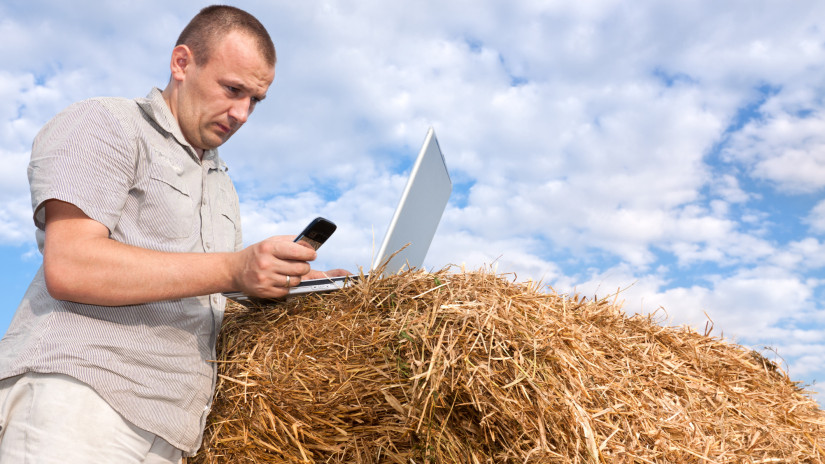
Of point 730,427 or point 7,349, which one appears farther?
point 730,427

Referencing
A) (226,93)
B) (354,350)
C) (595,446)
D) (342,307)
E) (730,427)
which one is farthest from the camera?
(730,427)

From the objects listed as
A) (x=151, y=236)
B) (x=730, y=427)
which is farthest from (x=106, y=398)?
(x=730, y=427)

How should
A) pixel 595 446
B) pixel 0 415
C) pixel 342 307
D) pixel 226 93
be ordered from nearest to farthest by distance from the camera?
pixel 595 446 → pixel 0 415 → pixel 342 307 → pixel 226 93

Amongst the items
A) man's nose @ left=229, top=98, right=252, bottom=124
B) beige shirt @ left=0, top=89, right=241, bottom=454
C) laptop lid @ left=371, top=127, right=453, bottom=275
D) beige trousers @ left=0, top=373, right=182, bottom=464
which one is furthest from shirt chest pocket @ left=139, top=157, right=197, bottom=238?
laptop lid @ left=371, top=127, right=453, bottom=275

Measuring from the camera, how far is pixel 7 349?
1996 millimetres

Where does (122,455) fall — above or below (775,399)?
below

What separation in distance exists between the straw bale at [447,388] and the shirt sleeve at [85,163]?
705 millimetres

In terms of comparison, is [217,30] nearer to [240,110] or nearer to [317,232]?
[240,110]

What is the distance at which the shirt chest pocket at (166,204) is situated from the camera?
2.14 metres

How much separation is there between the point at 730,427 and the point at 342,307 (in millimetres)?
1799

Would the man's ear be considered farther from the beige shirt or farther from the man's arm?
the man's arm

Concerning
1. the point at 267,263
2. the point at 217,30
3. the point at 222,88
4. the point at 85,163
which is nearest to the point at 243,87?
the point at 222,88

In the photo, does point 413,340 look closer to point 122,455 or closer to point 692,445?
point 122,455

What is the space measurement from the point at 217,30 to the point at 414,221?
3.60 ft
